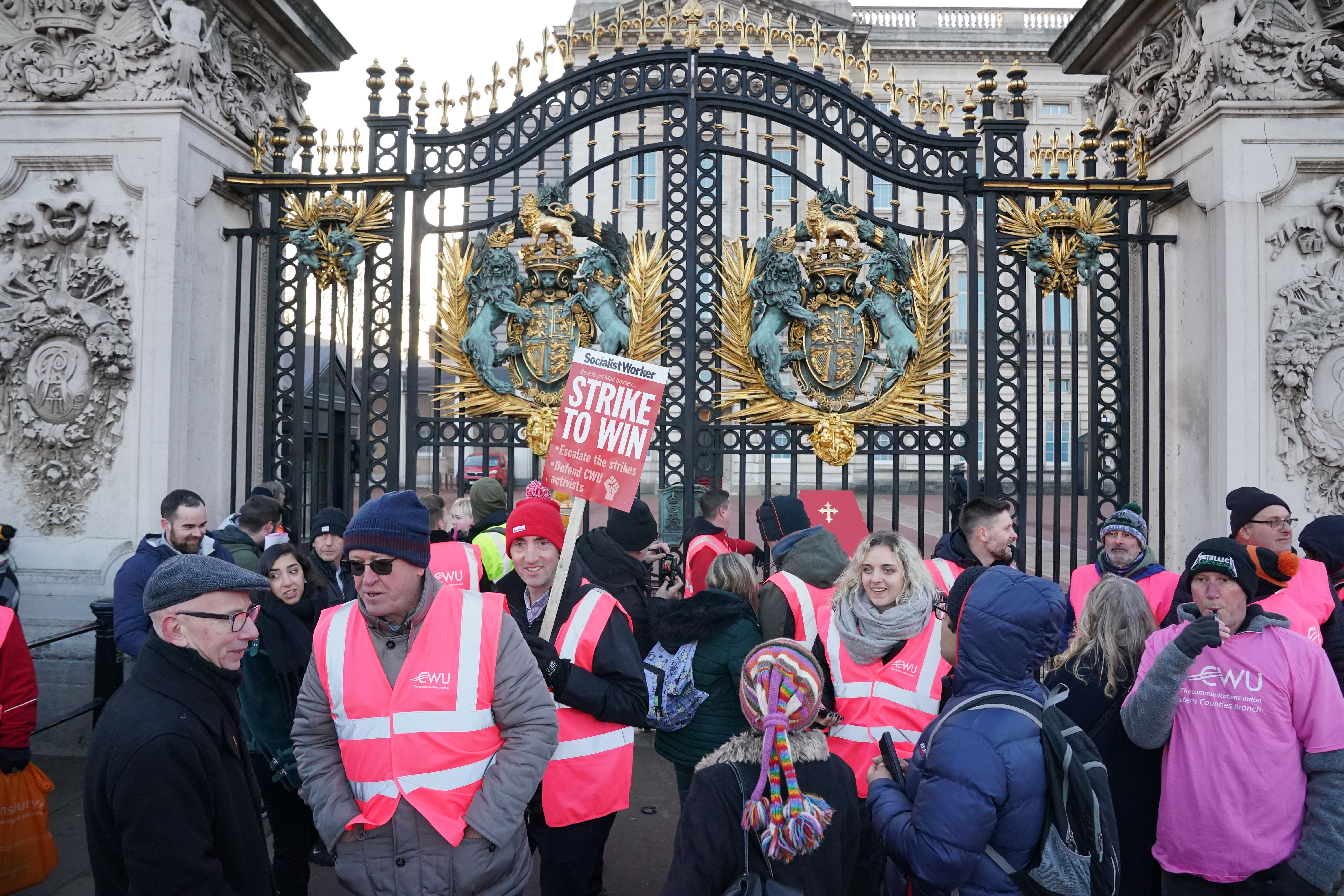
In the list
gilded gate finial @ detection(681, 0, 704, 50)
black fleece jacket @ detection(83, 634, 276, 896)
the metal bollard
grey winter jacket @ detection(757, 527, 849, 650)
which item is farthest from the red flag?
the metal bollard

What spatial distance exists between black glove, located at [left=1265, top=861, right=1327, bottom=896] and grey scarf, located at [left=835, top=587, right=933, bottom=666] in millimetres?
1301

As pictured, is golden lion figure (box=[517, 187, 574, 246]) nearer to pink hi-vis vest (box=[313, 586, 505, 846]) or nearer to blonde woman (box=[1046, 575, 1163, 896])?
pink hi-vis vest (box=[313, 586, 505, 846])

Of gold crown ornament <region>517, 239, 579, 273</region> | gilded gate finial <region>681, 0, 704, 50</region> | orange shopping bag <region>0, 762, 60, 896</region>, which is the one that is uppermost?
gilded gate finial <region>681, 0, 704, 50</region>

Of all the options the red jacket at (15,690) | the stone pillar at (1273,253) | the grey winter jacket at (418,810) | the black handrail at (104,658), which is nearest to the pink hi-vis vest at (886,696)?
the grey winter jacket at (418,810)

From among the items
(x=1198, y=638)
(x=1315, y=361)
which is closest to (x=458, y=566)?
(x=1198, y=638)

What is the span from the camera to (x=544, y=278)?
650 cm

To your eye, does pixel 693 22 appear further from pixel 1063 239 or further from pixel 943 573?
pixel 943 573

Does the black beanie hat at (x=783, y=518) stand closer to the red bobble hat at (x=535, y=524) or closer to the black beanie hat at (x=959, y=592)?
the red bobble hat at (x=535, y=524)

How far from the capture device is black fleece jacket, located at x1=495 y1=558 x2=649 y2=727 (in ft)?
10.4

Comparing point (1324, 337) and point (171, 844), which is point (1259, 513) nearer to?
point (1324, 337)

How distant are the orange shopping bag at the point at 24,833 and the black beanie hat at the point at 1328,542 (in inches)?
224

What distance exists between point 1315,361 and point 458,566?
5.79 metres

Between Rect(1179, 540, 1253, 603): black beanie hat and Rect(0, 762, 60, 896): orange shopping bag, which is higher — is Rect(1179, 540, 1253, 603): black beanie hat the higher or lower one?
the higher one

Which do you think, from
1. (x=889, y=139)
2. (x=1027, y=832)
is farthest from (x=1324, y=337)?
(x=1027, y=832)
